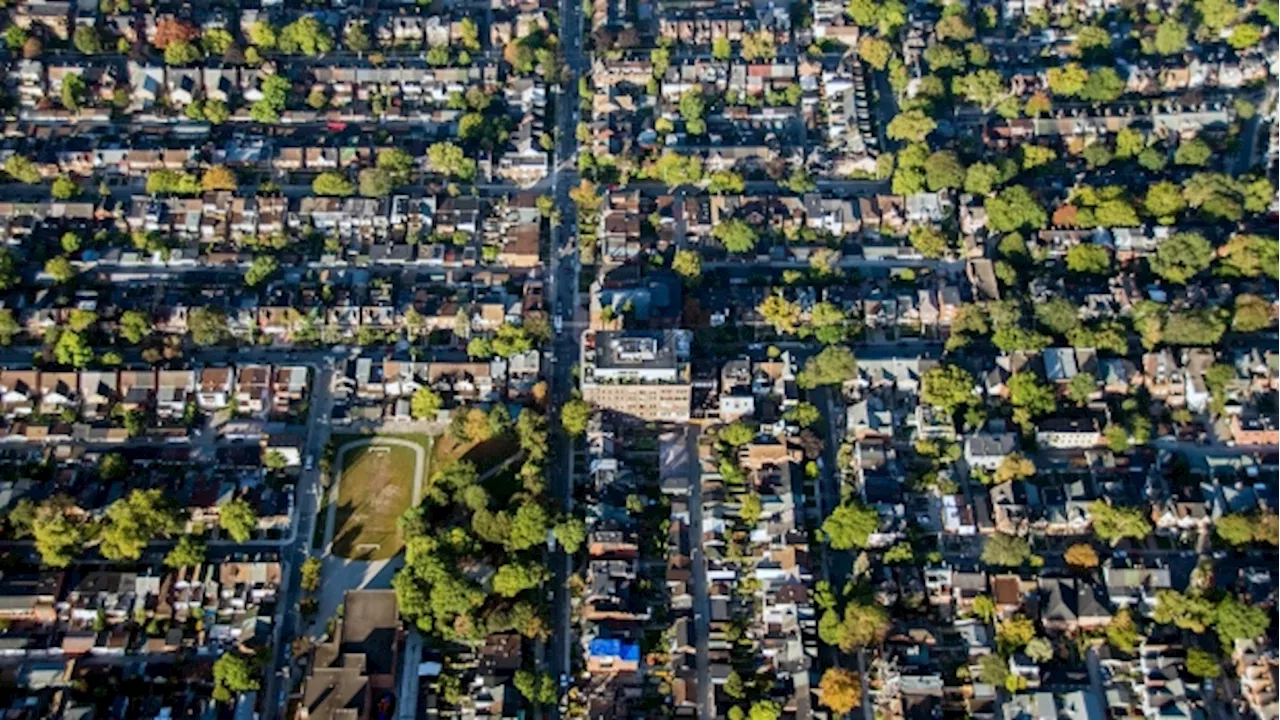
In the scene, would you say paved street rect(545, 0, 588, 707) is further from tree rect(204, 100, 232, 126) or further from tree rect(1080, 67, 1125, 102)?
tree rect(1080, 67, 1125, 102)

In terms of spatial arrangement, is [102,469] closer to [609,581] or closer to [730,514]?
[609,581]

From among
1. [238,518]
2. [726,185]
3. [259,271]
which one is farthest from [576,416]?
[259,271]

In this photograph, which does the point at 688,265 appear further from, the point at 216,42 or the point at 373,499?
the point at 216,42

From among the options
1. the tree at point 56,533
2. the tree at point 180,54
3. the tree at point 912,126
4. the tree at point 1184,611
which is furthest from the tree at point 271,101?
the tree at point 1184,611

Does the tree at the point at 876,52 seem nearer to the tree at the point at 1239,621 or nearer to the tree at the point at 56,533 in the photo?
the tree at the point at 1239,621

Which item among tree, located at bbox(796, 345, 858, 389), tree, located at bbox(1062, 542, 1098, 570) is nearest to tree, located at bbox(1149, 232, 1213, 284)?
tree, located at bbox(1062, 542, 1098, 570)

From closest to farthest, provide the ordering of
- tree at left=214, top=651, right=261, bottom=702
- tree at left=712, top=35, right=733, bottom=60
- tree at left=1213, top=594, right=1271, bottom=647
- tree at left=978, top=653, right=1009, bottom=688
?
tree at left=214, top=651, right=261, bottom=702 < tree at left=978, top=653, right=1009, bottom=688 < tree at left=1213, top=594, right=1271, bottom=647 < tree at left=712, top=35, right=733, bottom=60
